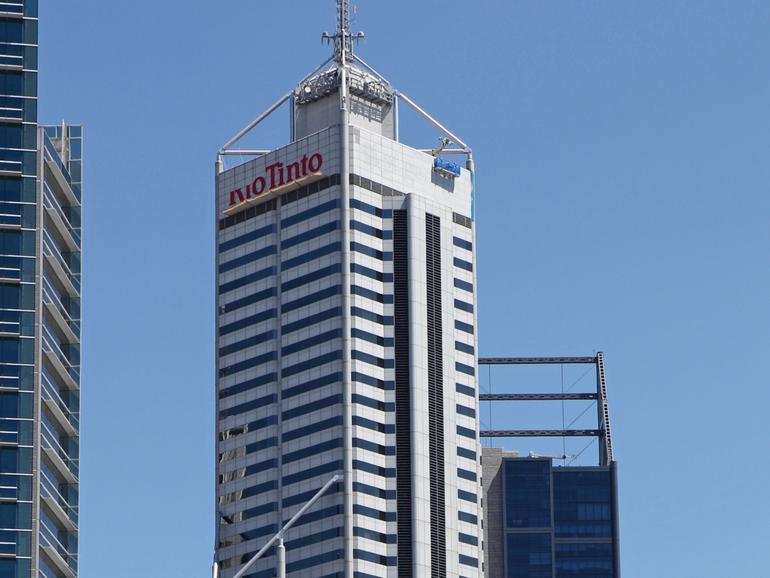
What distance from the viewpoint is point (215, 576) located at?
591 ft

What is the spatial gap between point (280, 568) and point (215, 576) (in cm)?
1000

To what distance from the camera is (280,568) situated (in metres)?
172
